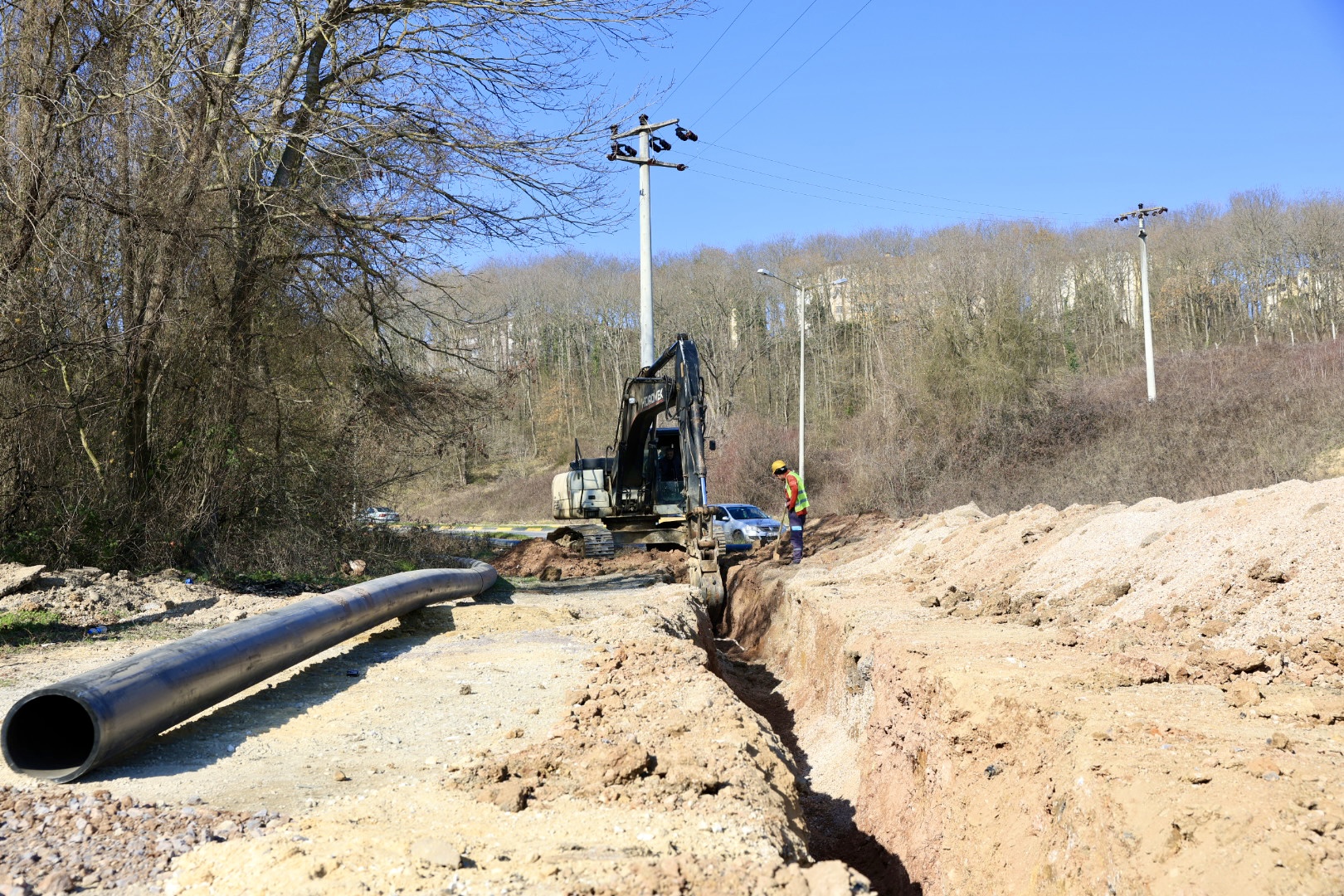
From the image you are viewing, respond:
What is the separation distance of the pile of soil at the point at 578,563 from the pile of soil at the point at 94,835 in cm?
1275

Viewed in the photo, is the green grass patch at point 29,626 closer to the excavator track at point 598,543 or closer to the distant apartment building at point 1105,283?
the excavator track at point 598,543

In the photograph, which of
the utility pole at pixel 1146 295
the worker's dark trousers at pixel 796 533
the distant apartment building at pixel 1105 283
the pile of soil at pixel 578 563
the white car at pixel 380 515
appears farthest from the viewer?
the distant apartment building at pixel 1105 283

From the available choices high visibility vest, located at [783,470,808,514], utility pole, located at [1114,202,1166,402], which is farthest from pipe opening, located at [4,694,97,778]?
utility pole, located at [1114,202,1166,402]

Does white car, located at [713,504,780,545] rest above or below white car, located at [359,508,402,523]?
below

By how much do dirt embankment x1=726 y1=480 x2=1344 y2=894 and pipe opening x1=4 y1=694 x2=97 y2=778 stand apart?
15.7 ft

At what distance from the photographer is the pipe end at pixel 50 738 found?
4.77 meters

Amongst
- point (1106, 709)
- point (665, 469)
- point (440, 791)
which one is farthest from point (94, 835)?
point (665, 469)

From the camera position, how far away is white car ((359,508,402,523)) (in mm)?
16469

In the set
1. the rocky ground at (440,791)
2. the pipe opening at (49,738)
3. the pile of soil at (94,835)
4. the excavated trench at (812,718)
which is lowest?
Result: the excavated trench at (812,718)

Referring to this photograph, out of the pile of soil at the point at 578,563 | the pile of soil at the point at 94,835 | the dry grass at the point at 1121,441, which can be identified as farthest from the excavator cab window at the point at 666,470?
the pile of soil at the point at 94,835

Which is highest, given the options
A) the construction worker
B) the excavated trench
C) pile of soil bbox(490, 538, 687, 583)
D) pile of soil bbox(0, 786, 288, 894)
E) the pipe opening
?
the construction worker

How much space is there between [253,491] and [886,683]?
9.94 meters

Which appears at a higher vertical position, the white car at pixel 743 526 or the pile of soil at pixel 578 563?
the white car at pixel 743 526

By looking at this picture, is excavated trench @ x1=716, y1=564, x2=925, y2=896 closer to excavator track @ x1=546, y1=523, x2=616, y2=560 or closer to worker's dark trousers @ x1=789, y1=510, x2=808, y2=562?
worker's dark trousers @ x1=789, y1=510, x2=808, y2=562
